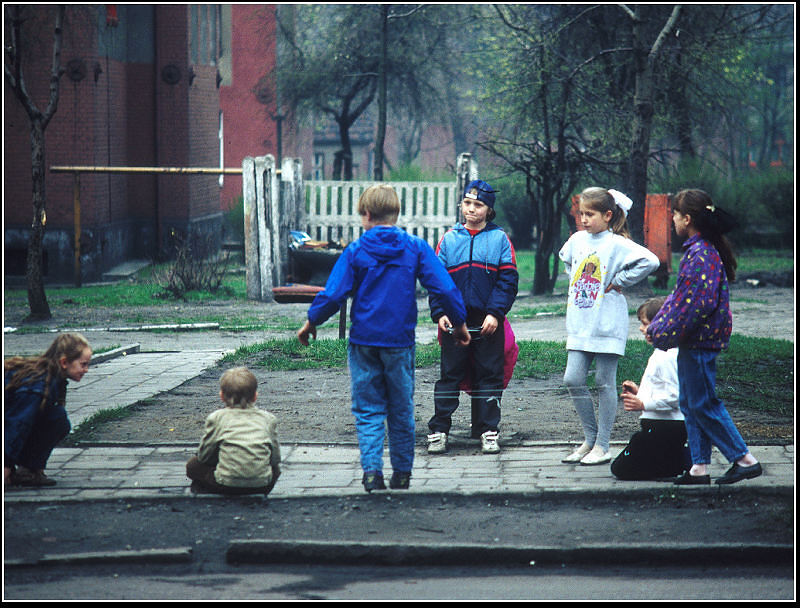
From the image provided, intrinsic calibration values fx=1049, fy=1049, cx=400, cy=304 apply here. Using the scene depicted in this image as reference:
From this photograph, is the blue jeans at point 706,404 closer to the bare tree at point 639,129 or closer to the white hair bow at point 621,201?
the white hair bow at point 621,201

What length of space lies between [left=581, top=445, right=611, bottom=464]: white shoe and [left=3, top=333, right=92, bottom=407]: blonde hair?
3.04 metres

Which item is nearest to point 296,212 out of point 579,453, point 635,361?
point 635,361

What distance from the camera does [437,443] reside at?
7012 mm

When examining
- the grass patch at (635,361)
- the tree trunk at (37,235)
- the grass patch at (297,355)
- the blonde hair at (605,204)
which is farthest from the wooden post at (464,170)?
the blonde hair at (605,204)

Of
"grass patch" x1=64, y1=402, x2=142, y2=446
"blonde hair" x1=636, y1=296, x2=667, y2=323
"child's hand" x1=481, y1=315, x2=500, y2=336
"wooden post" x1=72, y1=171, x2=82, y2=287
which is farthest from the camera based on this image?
"wooden post" x1=72, y1=171, x2=82, y2=287

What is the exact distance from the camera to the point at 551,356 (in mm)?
10281

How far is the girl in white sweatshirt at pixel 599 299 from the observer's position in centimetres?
637

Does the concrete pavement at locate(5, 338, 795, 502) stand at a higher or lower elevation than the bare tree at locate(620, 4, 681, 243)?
lower

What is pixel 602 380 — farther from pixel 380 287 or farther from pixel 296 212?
pixel 296 212

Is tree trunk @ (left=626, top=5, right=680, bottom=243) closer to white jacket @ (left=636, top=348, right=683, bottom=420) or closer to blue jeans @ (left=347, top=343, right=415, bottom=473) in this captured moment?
white jacket @ (left=636, top=348, right=683, bottom=420)

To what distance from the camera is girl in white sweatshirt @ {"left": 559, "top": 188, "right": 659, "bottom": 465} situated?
6371mm

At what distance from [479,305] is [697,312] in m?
1.63

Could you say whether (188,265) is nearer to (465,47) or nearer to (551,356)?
(551,356)

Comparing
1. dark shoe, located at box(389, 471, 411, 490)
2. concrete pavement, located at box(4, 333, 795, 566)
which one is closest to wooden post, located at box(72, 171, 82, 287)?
concrete pavement, located at box(4, 333, 795, 566)
